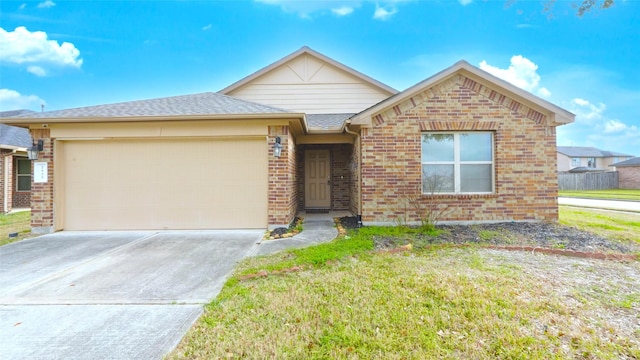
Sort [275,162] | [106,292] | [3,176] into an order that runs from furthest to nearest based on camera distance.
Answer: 1. [3,176]
2. [275,162]
3. [106,292]

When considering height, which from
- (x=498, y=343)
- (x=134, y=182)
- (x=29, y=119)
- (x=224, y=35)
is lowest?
(x=498, y=343)

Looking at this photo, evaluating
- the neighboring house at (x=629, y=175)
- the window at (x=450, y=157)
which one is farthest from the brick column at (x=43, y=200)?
the neighboring house at (x=629, y=175)

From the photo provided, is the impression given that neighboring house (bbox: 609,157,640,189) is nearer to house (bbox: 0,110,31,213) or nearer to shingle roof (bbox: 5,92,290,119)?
shingle roof (bbox: 5,92,290,119)

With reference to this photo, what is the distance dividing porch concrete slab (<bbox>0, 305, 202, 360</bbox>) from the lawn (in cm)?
27

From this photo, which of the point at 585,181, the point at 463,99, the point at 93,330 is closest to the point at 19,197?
the point at 93,330

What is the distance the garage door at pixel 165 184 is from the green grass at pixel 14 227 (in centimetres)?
96

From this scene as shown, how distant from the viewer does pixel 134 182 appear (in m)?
7.39

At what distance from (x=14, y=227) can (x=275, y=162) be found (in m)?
7.90

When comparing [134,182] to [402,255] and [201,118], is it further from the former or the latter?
[402,255]

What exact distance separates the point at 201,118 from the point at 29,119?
4.12 meters

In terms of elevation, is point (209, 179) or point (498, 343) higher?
point (209, 179)

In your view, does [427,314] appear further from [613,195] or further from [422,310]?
[613,195]

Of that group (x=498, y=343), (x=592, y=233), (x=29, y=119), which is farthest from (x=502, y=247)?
(x=29, y=119)

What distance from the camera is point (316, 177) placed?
35.2 ft
